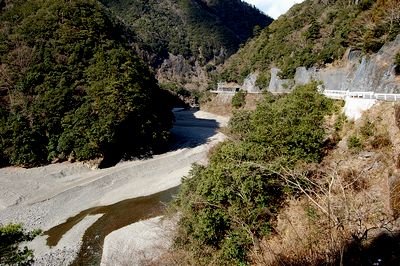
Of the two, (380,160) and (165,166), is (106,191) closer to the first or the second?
(165,166)

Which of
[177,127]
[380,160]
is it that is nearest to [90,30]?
[177,127]

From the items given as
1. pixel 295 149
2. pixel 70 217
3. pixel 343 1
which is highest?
pixel 343 1

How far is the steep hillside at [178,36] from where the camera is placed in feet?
448

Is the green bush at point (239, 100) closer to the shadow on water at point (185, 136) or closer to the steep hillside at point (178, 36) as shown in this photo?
the shadow on water at point (185, 136)

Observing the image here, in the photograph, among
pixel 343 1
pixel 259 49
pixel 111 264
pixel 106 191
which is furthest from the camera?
pixel 259 49

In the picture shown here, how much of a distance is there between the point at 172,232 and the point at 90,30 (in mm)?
38365

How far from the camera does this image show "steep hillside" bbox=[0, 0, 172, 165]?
126 ft

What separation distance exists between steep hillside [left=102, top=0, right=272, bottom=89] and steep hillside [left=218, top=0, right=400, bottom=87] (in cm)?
5555

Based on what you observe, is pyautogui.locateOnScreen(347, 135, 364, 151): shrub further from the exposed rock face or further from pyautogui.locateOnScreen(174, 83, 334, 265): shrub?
the exposed rock face

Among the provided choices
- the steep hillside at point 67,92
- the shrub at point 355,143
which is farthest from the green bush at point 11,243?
the steep hillside at point 67,92

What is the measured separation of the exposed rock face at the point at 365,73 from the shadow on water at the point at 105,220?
1896 cm

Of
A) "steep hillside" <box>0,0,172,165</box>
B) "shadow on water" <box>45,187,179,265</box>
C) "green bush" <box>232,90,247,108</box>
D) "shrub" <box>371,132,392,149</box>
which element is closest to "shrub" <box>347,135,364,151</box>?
"shrub" <box>371,132,392,149</box>

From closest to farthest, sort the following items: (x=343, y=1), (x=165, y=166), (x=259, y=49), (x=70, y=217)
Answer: (x=70, y=217) → (x=165, y=166) → (x=343, y=1) → (x=259, y=49)

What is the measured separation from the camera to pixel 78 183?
33469mm
